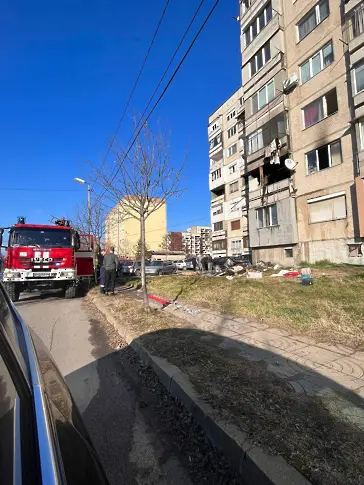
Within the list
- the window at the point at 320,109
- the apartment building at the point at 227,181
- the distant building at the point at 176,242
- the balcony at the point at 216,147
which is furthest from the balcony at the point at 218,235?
the distant building at the point at 176,242

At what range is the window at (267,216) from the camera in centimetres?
2119

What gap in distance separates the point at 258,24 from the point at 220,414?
27105 millimetres

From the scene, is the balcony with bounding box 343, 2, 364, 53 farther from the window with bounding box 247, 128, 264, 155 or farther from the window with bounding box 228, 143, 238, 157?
the window with bounding box 228, 143, 238, 157

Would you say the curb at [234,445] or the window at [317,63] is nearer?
the curb at [234,445]

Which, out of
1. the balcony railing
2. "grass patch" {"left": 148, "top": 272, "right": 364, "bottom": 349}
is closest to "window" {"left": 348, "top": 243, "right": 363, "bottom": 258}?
"grass patch" {"left": 148, "top": 272, "right": 364, "bottom": 349}

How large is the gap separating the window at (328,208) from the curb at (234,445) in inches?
617

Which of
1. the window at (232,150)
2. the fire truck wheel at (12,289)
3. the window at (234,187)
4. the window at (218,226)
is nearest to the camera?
the fire truck wheel at (12,289)

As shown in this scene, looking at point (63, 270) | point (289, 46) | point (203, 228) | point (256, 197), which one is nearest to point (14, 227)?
point (63, 270)

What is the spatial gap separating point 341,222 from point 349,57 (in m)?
8.47

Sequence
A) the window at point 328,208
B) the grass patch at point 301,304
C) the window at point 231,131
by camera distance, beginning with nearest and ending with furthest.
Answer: the grass patch at point 301,304 < the window at point 328,208 < the window at point 231,131

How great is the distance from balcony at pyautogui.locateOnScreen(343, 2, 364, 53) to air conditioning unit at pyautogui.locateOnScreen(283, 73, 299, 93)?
366 cm

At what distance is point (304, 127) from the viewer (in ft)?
62.1

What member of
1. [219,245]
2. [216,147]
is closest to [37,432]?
[219,245]

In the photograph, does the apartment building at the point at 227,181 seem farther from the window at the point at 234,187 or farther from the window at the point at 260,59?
the window at the point at 260,59
